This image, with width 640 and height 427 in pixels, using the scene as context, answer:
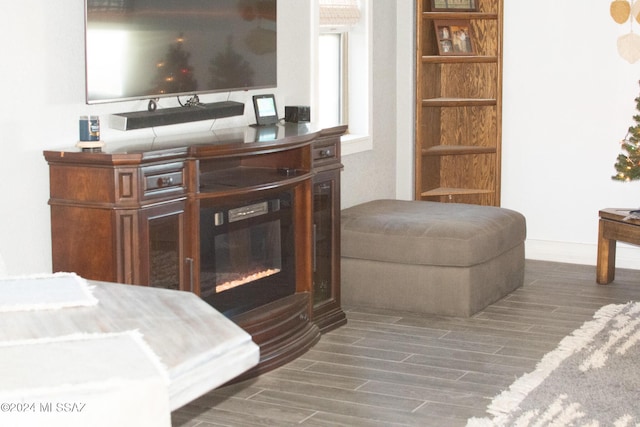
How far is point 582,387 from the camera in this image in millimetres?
3736

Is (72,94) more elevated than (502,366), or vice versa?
(72,94)

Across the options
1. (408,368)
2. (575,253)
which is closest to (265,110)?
(408,368)

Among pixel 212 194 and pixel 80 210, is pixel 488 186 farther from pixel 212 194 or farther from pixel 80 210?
pixel 80 210

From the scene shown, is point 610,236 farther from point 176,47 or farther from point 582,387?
point 176,47

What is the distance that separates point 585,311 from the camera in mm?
4965

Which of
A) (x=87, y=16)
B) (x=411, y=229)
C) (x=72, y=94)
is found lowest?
(x=411, y=229)

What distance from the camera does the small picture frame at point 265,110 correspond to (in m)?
4.67

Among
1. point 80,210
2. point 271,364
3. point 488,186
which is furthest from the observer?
point 488,186

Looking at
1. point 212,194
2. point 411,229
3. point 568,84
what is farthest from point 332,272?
point 568,84

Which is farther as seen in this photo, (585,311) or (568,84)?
(568,84)

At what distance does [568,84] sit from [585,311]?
69.5 inches

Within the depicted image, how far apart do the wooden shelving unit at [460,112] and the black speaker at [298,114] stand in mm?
1492

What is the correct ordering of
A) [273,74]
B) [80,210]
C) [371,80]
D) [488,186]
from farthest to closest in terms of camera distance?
1. [488,186]
2. [371,80]
3. [273,74]
4. [80,210]

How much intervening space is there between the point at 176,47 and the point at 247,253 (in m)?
0.90
